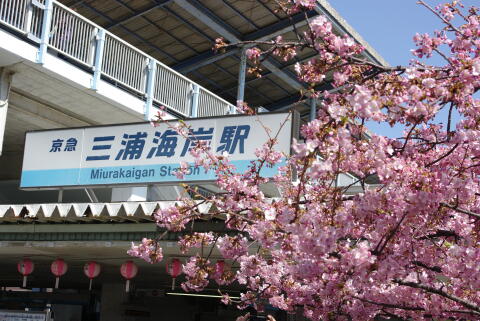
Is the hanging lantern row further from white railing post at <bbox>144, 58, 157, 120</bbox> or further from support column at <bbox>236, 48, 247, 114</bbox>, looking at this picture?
support column at <bbox>236, 48, 247, 114</bbox>

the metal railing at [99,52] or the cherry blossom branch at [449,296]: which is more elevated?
the metal railing at [99,52]

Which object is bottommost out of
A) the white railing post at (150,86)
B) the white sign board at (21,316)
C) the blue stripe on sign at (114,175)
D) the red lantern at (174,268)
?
the white sign board at (21,316)

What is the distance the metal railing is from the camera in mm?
15805

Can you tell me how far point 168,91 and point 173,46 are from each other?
6107 millimetres

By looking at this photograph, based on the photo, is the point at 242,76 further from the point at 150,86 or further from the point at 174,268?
the point at 174,268

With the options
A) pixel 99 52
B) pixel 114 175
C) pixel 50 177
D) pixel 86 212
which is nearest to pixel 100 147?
pixel 114 175

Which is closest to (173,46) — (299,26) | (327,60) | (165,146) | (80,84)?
(299,26)

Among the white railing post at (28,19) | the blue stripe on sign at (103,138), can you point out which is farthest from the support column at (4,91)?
the blue stripe on sign at (103,138)

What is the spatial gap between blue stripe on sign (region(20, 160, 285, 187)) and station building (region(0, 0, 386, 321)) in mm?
151

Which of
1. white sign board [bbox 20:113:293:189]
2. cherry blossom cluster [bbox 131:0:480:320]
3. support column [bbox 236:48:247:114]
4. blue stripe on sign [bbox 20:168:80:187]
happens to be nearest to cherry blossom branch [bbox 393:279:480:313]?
cherry blossom cluster [bbox 131:0:480:320]

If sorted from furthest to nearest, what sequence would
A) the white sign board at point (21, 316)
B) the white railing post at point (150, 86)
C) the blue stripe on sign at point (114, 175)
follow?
the white railing post at point (150, 86), the white sign board at point (21, 316), the blue stripe on sign at point (114, 175)

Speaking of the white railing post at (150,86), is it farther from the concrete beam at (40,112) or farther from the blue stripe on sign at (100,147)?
the blue stripe on sign at (100,147)

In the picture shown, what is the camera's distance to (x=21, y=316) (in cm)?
1346

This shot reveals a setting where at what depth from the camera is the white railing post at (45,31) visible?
15.8 m
